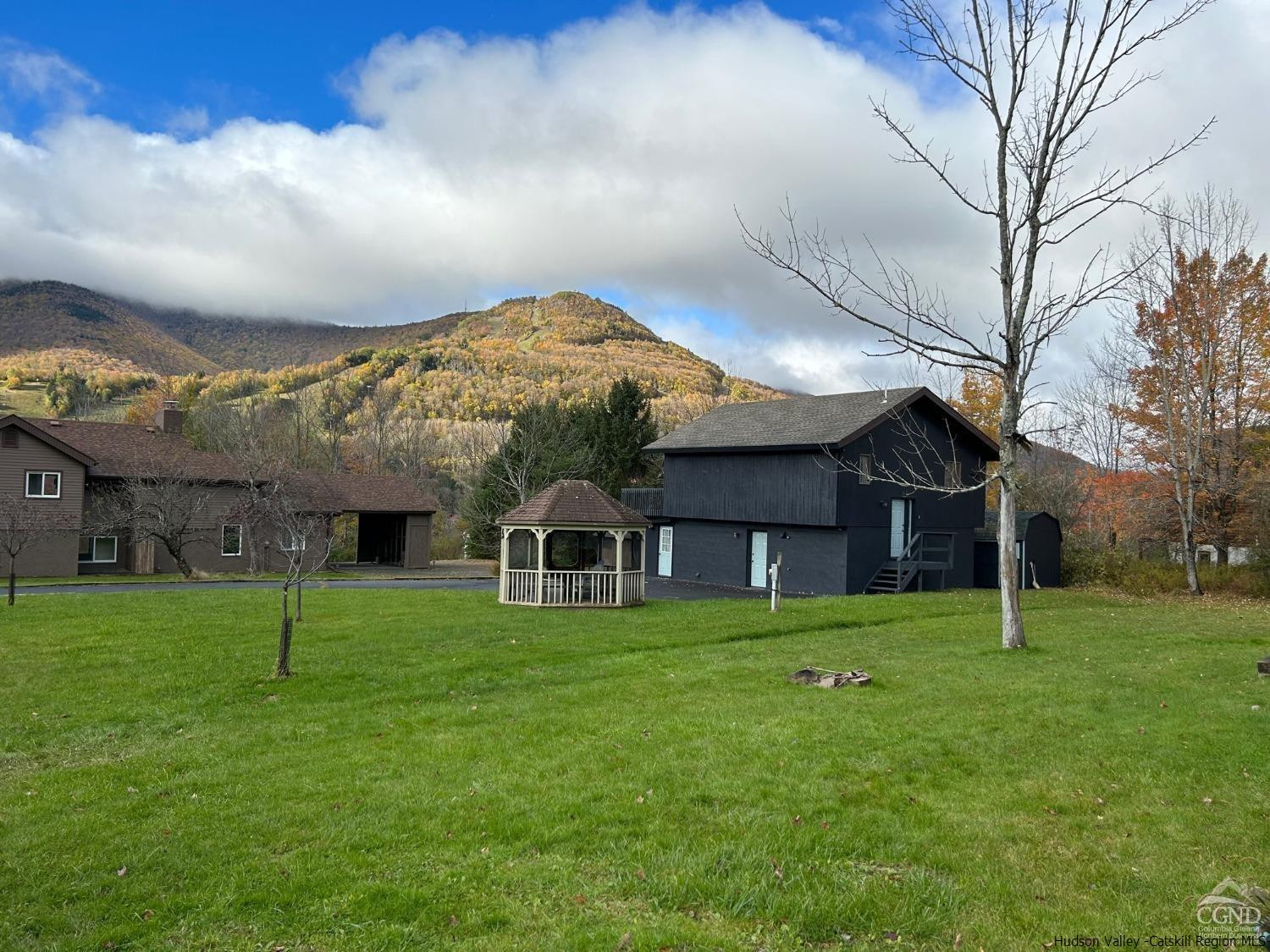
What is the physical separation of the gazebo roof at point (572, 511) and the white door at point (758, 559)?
9567mm

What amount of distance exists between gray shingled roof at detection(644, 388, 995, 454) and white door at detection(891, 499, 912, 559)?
3590mm

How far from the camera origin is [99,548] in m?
35.5

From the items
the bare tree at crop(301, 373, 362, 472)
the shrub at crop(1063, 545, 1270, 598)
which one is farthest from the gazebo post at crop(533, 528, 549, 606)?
the bare tree at crop(301, 373, 362, 472)

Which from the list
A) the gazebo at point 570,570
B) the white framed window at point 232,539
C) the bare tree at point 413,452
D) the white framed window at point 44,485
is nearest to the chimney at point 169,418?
the white framed window at point 232,539

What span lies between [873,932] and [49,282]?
523ft

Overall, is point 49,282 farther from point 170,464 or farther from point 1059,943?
point 1059,943

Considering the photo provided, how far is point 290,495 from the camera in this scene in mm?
38219

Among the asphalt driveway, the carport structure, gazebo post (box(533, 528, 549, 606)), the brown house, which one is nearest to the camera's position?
gazebo post (box(533, 528, 549, 606))

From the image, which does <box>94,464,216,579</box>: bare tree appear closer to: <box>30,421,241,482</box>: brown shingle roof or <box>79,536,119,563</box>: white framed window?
<box>30,421,241,482</box>: brown shingle roof

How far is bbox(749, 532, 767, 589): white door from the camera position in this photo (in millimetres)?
32250

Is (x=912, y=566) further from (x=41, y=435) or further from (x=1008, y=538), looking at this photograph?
(x=41, y=435)

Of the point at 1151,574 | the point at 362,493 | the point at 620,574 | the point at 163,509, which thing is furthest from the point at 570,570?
the point at 1151,574

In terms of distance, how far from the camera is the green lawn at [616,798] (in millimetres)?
4980

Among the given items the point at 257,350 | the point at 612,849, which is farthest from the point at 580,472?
the point at 257,350
